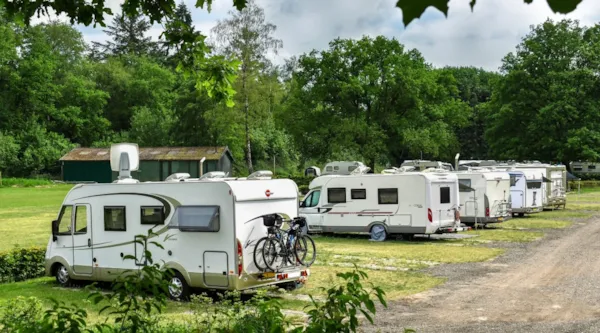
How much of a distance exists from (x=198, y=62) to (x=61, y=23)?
79.9m

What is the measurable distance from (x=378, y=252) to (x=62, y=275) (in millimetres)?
8472

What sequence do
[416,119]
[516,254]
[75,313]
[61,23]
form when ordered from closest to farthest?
Result: [75,313], [516,254], [416,119], [61,23]

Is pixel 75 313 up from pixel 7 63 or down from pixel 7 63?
down

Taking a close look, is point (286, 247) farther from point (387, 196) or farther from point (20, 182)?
point (20, 182)

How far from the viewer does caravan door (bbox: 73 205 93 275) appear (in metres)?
A: 13.7

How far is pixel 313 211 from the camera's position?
76.4 ft

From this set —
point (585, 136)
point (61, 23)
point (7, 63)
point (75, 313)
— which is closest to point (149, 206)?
point (75, 313)

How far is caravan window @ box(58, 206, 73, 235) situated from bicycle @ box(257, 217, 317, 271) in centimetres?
453

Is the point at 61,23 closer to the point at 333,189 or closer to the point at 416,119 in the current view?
the point at 416,119

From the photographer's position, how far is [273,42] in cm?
5094

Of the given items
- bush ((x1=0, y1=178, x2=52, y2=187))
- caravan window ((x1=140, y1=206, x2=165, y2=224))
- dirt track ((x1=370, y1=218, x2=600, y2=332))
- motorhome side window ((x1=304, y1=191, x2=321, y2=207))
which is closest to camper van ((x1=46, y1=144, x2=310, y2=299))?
caravan window ((x1=140, y1=206, x2=165, y2=224))

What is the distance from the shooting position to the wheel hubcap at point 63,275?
14089mm

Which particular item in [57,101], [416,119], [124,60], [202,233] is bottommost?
[202,233]

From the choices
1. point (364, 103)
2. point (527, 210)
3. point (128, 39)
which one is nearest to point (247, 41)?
point (364, 103)
